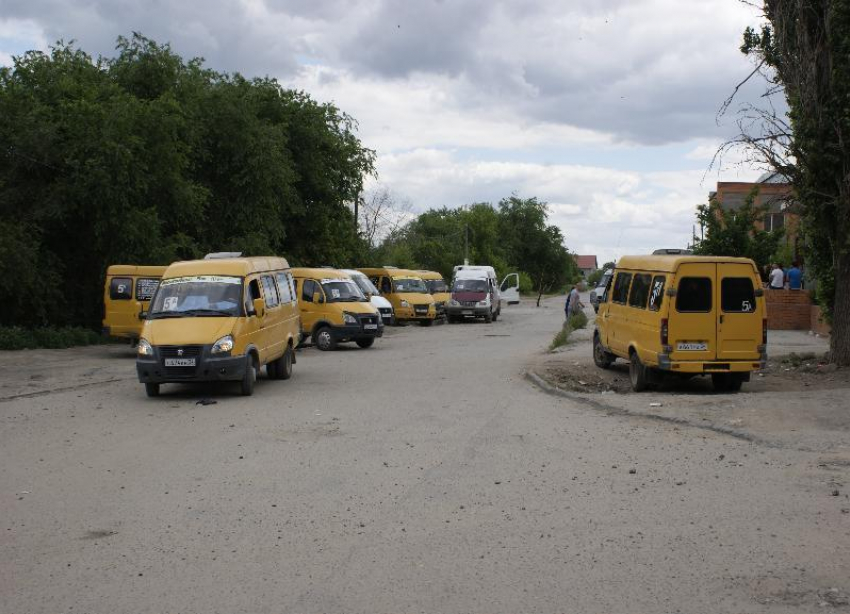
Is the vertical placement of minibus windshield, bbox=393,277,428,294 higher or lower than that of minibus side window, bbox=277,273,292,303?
lower

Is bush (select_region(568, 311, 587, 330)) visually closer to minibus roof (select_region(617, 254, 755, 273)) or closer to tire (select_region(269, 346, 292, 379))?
minibus roof (select_region(617, 254, 755, 273))

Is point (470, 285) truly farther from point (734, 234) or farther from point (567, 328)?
point (734, 234)

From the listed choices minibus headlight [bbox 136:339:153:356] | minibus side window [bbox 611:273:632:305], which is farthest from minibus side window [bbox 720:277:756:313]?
minibus headlight [bbox 136:339:153:356]

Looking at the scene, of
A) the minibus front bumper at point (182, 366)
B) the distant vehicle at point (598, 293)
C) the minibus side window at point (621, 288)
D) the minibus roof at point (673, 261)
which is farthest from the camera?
the distant vehicle at point (598, 293)

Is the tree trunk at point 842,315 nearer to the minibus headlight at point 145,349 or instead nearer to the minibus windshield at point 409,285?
the minibus headlight at point 145,349

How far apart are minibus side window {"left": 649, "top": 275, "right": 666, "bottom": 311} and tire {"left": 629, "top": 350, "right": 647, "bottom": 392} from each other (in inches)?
40.2

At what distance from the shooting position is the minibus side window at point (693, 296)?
14.9 m

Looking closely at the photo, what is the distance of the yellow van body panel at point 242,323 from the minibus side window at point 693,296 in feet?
22.4

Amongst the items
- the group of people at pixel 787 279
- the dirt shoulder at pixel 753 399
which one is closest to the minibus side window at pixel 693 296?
the dirt shoulder at pixel 753 399

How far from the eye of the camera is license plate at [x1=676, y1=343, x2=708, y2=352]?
49.1ft

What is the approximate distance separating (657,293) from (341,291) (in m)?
12.4

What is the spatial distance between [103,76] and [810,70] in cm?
2241

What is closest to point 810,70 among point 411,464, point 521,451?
point 521,451

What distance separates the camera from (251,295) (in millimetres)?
16047
